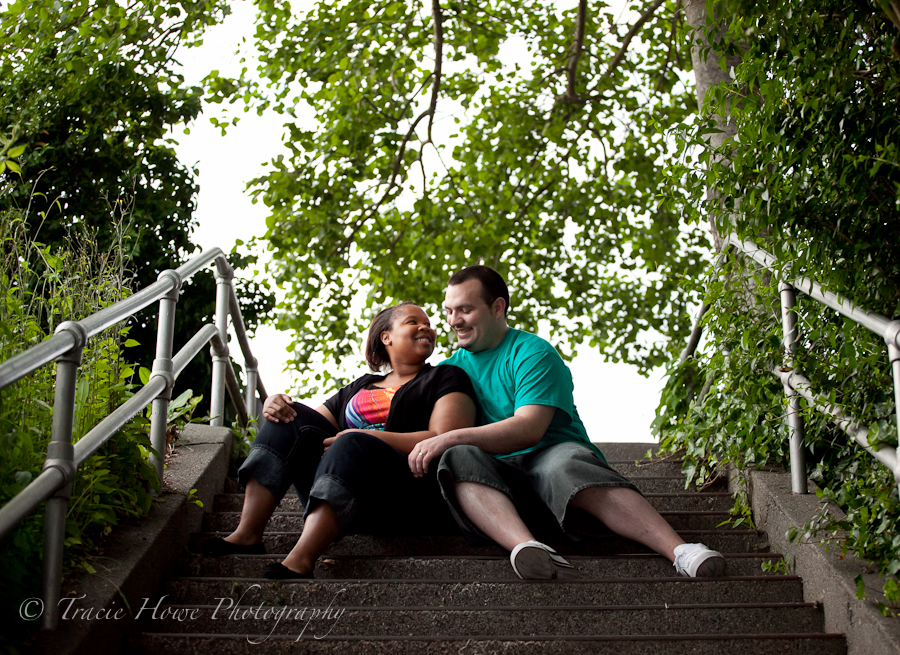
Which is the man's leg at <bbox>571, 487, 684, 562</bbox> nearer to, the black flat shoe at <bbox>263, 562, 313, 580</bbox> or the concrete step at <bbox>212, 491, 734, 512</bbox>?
the concrete step at <bbox>212, 491, 734, 512</bbox>

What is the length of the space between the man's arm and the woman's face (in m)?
0.52

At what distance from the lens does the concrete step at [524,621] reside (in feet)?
7.69

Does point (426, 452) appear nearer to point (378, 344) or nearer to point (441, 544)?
point (441, 544)

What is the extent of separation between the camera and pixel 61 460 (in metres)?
1.99

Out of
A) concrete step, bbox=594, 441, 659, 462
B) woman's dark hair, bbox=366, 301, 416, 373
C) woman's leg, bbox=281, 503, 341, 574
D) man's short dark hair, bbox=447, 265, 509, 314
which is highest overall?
man's short dark hair, bbox=447, 265, 509, 314

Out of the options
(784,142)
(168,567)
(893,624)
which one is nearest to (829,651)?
(893,624)

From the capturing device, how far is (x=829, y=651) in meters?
2.19

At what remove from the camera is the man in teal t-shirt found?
8.68ft

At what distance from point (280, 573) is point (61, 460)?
31.4 inches

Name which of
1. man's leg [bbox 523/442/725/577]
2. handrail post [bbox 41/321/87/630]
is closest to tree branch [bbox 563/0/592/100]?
man's leg [bbox 523/442/725/577]

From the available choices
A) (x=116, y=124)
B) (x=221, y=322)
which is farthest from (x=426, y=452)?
(x=116, y=124)

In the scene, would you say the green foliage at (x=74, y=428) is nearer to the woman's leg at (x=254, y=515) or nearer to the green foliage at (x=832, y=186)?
the woman's leg at (x=254, y=515)

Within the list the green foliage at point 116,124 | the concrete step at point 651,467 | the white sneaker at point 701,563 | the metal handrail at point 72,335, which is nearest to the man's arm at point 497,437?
the white sneaker at point 701,563

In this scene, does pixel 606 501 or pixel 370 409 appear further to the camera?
pixel 370 409
